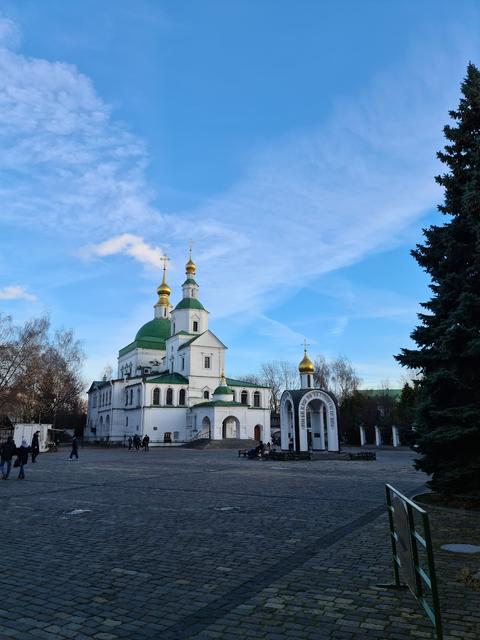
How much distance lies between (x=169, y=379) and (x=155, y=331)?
15576 mm

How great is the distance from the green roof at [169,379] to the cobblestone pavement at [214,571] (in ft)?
153

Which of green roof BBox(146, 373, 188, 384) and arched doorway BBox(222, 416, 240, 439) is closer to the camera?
arched doorway BBox(222, 416, 240, 439)

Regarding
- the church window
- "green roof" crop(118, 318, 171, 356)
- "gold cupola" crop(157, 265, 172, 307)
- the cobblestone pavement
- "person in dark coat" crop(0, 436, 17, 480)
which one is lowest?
the cobblestone pavement

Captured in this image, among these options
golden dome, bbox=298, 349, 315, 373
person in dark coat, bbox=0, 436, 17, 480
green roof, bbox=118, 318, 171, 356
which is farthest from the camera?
green roof, bbox=118, 318, 171, 356

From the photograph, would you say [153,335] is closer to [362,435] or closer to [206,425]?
[206,425]

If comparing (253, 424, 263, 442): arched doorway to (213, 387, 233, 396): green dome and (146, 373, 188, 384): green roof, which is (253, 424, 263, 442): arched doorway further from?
(146, 373, 188, 384): green roof

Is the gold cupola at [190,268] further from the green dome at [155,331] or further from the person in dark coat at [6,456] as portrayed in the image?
the person in dark coat at [6,456]

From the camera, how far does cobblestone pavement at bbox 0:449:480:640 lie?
175 inches

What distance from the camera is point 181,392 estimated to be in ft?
197

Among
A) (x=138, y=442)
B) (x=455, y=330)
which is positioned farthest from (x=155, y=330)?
(x=455, y=330)

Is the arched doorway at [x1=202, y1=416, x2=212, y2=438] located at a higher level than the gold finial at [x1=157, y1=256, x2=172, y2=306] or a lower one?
lower

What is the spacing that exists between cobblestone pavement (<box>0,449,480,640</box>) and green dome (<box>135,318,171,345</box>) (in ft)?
202

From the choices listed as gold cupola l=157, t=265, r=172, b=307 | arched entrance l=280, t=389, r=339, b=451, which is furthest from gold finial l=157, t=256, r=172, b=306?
arched entrance l=280, t=389, r=339, b=451

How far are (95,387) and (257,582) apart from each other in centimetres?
7426
